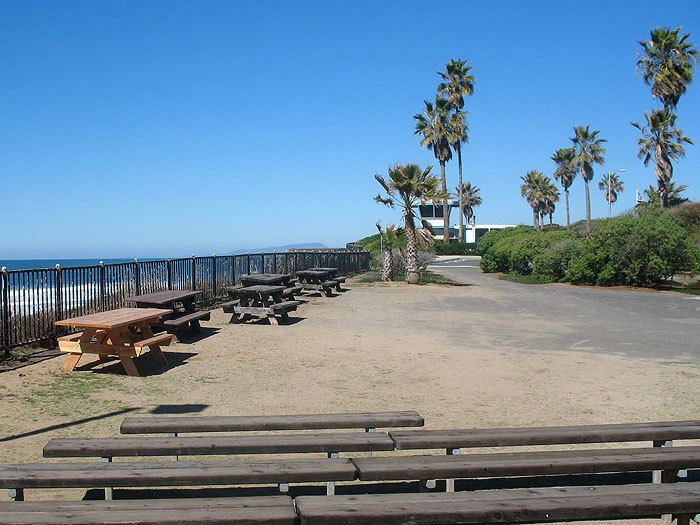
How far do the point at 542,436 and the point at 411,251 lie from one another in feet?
79.4

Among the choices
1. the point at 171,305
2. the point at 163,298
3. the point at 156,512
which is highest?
the point at 163,298

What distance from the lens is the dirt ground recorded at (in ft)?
24.0

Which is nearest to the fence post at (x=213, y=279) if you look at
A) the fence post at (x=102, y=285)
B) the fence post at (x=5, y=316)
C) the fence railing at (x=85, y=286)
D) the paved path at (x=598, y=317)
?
the fence railing at (x=85, y=286)

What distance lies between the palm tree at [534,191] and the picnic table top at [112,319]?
88942 mm

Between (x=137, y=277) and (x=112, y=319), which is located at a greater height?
(x=137, y=277)

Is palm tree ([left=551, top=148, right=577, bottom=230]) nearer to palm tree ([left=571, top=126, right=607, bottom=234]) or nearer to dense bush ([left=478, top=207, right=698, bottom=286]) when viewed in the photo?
palm tree ([left=571, top=126, right=607, bottom=234])

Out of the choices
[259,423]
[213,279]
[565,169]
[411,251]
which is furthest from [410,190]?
[565,169]

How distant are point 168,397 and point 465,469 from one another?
4884 mm

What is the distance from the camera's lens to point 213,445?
15.9 feet

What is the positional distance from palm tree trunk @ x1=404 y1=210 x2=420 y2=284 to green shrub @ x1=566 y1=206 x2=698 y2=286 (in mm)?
7580

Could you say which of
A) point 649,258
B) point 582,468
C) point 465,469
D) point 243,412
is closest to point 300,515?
point 465,469

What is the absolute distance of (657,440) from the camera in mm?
5234

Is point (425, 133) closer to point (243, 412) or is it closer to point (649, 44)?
point (649, 44)

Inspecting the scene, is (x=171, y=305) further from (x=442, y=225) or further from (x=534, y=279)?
(x=442, y=225)
